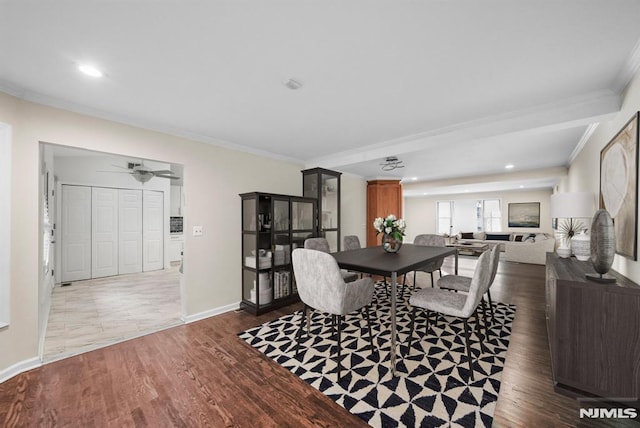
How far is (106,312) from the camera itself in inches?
137

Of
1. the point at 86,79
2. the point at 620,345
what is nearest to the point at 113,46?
the point at 86,79

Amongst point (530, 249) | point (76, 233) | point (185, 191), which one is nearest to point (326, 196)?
point (185, 191)

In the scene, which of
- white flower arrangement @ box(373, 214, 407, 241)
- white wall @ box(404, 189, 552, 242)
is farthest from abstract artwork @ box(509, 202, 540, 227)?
white flower arrangement @ box(373, 214, 407, 241)

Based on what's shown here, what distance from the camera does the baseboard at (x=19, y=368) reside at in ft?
6.61

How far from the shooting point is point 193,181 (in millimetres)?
3256

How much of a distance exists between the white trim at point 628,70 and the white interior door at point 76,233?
25.0 feet

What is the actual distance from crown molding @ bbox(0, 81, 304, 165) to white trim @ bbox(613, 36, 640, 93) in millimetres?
3728

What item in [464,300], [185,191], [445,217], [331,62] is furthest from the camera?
[445,217]

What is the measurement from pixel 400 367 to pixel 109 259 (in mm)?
6059

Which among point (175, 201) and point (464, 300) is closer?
point (464, 300)

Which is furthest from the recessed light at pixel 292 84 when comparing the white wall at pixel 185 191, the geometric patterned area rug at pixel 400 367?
the geometric patterned area rug at pixel 400 367

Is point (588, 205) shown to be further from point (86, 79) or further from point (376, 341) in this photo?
point (86, 79)

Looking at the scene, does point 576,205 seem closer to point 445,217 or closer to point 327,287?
point 327,287

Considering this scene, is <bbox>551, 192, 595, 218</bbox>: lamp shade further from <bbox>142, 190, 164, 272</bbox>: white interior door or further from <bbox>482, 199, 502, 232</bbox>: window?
<bbox>482, 199, 502, 232</bbox>: window
